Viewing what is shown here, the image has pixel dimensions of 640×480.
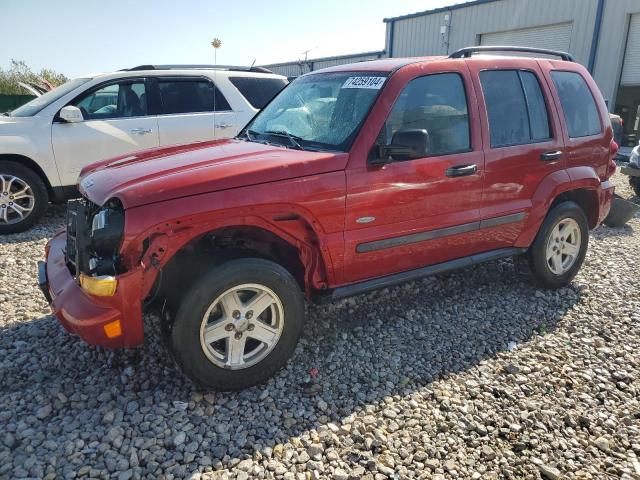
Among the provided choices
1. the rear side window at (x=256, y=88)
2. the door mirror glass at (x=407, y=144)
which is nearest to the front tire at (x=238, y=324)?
the door mirror glass at (x=407, y=144)

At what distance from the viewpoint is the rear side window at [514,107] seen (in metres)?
3.71

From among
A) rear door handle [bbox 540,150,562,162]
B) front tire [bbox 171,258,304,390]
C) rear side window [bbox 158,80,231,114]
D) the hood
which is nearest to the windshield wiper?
the hood

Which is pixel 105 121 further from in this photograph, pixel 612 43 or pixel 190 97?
pixel 612 43


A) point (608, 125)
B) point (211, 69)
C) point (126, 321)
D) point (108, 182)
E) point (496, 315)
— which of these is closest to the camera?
point (126, 321)

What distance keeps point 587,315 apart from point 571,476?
199 centimetres

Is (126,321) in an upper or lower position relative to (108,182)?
lower

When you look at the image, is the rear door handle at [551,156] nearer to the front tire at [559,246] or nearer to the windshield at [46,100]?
the front tire at [559,246]

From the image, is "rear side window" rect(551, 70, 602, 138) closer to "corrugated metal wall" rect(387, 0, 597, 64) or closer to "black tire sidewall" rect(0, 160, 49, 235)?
"black tire sidewall" rect(0, 160, 49, 235)

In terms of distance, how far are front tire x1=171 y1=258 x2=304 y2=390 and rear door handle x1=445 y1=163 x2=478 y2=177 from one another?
140cm

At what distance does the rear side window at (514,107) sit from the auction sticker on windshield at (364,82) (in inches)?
36.1

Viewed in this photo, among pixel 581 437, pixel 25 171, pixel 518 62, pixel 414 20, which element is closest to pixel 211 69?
pixel 25 171

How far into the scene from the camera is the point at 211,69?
695cm

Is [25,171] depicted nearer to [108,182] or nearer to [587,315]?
[108,182]

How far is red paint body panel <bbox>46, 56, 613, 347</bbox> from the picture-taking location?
2.52 m
